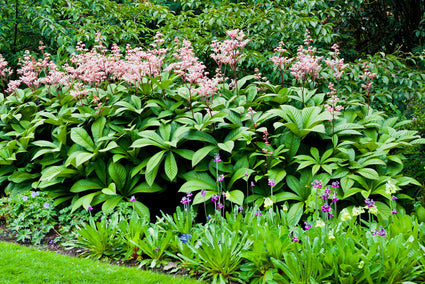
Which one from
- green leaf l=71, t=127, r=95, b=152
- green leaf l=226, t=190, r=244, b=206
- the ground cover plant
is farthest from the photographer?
green leaf l=71, t=127, r=95, b=152

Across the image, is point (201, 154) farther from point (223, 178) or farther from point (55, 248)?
point (55, 248)

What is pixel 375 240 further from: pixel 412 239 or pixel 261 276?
pixel 261 276

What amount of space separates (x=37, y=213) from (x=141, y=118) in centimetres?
156

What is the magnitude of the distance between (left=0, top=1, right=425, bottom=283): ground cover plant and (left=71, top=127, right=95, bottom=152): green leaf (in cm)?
1

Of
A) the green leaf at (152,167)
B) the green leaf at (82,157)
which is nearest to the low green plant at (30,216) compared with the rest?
the green leaf at (82,157)

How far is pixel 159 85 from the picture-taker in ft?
14.6

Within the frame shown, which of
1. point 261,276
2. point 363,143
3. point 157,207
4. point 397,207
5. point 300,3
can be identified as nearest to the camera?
point 261,276

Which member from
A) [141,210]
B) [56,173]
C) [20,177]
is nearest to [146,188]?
[141,210]

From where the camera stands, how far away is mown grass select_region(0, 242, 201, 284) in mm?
2781

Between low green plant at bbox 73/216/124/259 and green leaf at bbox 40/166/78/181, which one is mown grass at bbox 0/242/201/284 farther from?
green leaf at bbox 40/166/78/181

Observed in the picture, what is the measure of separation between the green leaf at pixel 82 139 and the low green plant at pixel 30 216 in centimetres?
68

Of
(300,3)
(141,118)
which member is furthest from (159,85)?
(300,3)

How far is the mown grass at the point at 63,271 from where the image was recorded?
2.78 metres

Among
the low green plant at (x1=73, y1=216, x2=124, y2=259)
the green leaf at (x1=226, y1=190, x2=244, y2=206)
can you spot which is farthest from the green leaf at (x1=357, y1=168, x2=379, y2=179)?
the low green plant at (x1=73, y1=216, x2=124, y2=259)
